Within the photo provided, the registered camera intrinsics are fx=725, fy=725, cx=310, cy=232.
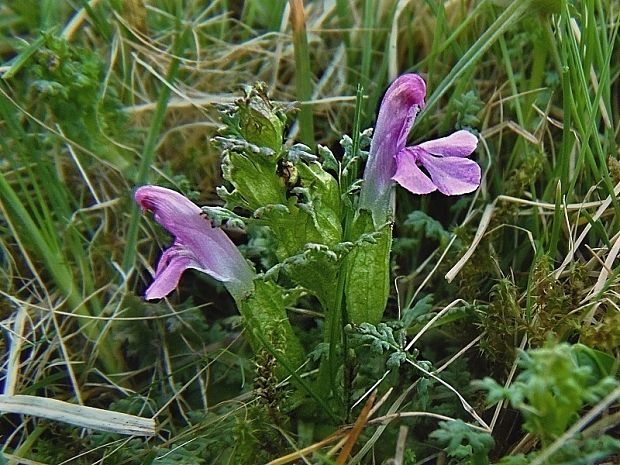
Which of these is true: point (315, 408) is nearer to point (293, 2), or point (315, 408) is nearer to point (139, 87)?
point (293, 2)

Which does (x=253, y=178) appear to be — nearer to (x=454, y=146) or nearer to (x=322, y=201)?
(x=322, y=201)

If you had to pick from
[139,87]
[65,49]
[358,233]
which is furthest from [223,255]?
[139,87]

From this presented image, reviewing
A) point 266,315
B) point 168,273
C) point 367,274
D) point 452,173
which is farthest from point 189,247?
point 452,173

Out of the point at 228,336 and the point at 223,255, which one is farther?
the point at 228,336

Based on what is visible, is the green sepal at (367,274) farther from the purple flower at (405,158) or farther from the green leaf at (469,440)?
the green leaf at (469,440)

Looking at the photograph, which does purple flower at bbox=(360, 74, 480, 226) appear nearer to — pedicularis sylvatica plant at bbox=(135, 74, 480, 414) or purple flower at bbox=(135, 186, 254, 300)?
pedicularis sylvatica plant at bbox=(135, 74, 480, 414)

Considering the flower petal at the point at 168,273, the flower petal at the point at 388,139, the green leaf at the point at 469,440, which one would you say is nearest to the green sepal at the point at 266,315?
the flower petal at the point at 168,273
